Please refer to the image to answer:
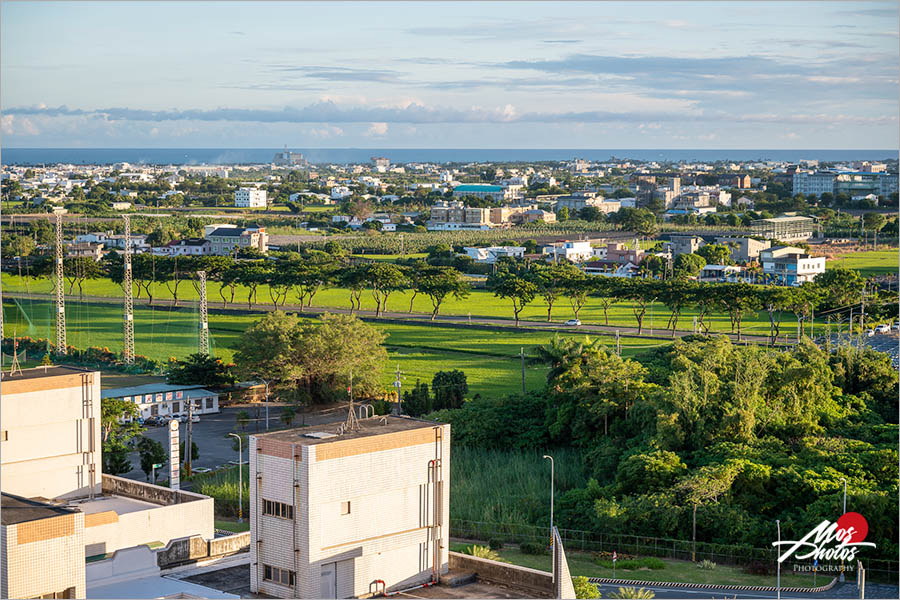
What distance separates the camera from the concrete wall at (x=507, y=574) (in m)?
12.3

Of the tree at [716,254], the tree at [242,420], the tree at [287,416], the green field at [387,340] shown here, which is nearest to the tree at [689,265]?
the tree at [716,254]

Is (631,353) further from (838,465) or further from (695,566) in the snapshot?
(695,566)

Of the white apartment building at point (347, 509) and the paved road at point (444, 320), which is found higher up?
the white apartment building at point (347, 509)

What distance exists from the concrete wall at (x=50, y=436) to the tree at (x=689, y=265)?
43976mm

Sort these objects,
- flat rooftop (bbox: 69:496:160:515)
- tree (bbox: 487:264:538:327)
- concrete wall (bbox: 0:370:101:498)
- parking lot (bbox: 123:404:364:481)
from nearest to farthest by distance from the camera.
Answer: concrete wall (bbox: 0:370:101:498) < flat rooftop (bbox: 69:496:160:515) < parking lot (bbox: 123:404:364:481) < tree (bbox: 487:264:538:327)

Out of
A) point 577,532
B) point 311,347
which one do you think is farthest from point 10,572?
point 311,347

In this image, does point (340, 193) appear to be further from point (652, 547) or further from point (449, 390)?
point (652, 547)

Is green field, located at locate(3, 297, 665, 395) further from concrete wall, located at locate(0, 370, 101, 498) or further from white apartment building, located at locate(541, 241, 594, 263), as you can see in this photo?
white apartment building, located at locate(541, 241, 594, 263)

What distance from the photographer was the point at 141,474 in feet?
79.6

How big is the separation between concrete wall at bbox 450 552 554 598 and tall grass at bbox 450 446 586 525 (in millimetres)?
7667

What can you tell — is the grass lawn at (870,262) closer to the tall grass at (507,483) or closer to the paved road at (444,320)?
the paved road at (444,320)

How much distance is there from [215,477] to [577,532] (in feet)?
25.3

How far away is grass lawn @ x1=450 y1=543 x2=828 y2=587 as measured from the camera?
17844mm

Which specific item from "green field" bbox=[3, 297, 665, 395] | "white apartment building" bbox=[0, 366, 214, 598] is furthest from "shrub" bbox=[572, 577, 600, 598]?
"green field" bbox=[3, 297, 665, 395]
